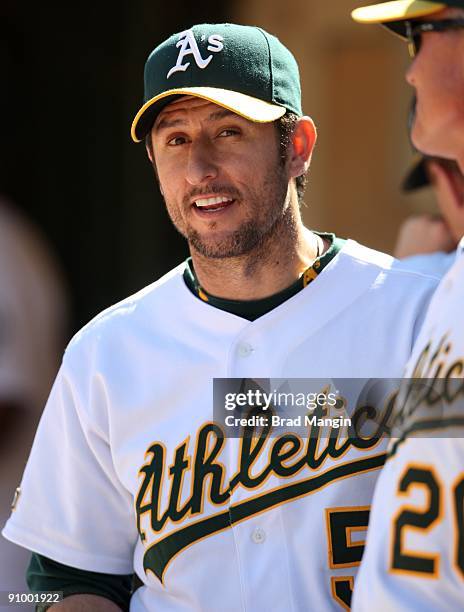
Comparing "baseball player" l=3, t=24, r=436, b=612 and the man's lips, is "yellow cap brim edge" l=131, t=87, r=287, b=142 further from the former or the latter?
the man's lips

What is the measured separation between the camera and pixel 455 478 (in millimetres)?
1833

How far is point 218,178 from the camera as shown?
9.05 feet

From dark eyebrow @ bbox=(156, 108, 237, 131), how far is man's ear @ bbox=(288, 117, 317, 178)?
0.25m

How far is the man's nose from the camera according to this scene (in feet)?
8.96

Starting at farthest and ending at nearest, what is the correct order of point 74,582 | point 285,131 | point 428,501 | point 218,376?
point 285,131 → point 74,582 → point 218,376 → point 428,501

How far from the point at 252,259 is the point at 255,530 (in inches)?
26.9

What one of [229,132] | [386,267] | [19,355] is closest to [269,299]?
[386,267]

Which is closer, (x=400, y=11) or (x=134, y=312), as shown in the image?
(x=400, y=11)

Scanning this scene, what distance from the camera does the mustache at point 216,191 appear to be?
9.00ft

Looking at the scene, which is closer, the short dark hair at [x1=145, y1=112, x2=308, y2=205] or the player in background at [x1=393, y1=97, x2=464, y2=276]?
the short dark hair at [x1=145, y1=112, x2=308, y2=205]

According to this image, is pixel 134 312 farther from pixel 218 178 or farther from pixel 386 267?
pixel 386 267

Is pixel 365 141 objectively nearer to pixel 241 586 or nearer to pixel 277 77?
pixel 277 77

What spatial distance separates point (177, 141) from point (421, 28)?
31.6 inches

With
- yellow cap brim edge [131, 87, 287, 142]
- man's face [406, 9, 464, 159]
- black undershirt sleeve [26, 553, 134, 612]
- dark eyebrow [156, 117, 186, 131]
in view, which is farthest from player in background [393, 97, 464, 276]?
black undershirt sleeve [26, 553, 134, 612]
